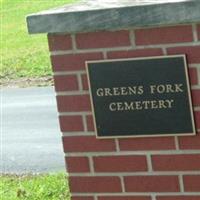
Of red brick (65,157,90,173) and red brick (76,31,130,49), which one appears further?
red brick (65,157,90,173)

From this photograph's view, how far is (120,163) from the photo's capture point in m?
3.19

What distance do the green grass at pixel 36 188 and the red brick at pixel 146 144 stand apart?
9.84 feet

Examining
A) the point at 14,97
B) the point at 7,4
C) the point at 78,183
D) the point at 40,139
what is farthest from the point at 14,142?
the point at 7,4

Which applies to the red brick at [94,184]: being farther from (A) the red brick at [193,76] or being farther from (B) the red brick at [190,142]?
(A) the red brick at [193,76]

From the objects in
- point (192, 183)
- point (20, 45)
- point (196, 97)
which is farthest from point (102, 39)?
point (20, 45)

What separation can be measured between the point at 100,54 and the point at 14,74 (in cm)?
1208

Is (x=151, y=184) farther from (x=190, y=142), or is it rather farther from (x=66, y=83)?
(x=66, y=83)

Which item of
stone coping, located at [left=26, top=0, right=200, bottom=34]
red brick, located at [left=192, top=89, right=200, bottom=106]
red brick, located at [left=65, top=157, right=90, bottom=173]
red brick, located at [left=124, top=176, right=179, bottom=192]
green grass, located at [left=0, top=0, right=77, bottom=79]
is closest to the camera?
stone coping, located at [left=26, top=0, right=200, bottom=34]

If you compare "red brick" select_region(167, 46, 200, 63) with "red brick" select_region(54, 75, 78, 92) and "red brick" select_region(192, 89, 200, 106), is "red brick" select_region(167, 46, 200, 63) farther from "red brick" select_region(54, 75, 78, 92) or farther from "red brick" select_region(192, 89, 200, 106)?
"red brick" select_region(54, 75, 78, 92)

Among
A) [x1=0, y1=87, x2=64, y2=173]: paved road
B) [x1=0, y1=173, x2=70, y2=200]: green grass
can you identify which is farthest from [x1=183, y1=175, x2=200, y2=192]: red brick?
[x1=0, y1=87, x2=64, y2=173]: paved road

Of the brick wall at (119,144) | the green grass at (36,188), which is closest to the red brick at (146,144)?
the brick wall at (119,144)

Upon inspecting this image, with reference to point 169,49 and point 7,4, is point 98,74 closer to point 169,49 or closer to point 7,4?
point 169,49

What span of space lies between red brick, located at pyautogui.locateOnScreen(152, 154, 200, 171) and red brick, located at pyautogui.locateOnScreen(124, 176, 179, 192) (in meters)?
0.05

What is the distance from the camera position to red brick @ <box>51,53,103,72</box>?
3148 mm
